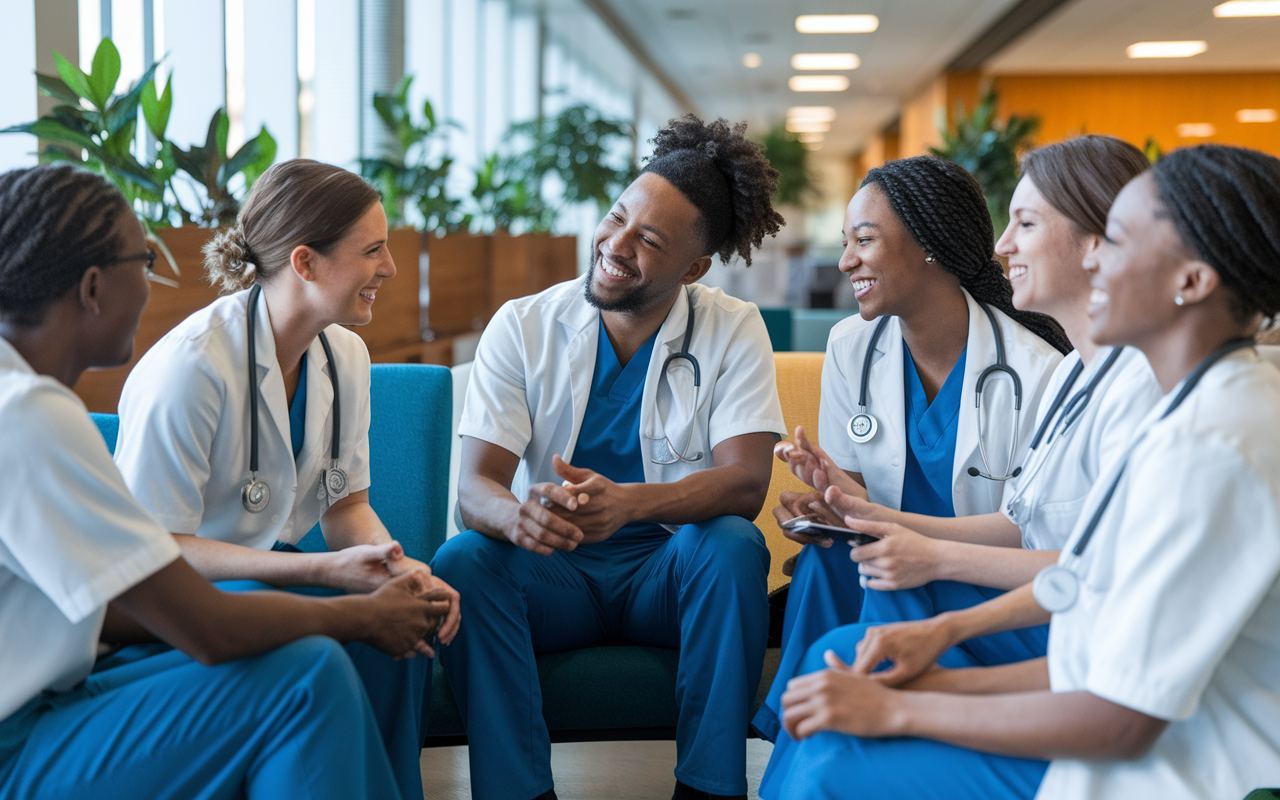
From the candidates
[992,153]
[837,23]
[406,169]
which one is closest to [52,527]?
[406,169]

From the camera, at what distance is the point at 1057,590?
1076 millimetres

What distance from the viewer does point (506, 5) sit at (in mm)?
8117

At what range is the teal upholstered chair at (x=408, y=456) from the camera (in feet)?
6.50

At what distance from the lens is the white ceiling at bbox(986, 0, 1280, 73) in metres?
8.59

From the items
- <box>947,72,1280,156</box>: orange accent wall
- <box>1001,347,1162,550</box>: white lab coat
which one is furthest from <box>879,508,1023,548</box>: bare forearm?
<box>947,72,1280,156</box>: orange accent wall

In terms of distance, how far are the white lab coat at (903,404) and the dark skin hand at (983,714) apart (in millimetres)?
656

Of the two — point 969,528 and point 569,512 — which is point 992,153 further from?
point 569,512

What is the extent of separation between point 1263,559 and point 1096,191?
0.82 m

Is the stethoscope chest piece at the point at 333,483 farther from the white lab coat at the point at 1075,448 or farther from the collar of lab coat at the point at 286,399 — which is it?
the white lab coat at the point at 1075,448

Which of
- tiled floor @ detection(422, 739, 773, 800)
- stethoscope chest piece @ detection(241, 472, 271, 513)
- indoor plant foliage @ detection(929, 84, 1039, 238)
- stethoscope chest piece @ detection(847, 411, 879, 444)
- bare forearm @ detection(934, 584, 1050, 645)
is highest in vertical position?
indoor plant foliage @ detection(929, 84, 1039, 238)

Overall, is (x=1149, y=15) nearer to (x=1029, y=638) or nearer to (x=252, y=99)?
(x=252, y=99)

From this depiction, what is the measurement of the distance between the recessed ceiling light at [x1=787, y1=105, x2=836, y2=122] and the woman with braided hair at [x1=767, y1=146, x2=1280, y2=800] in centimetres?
1539

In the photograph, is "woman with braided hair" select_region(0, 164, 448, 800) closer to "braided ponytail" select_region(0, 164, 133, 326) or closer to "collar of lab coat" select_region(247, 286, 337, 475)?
"braided ponytail" select_region(0, 164, 133, 326)

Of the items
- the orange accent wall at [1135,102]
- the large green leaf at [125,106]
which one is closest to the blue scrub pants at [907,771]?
the large green leaf at [125,106]
